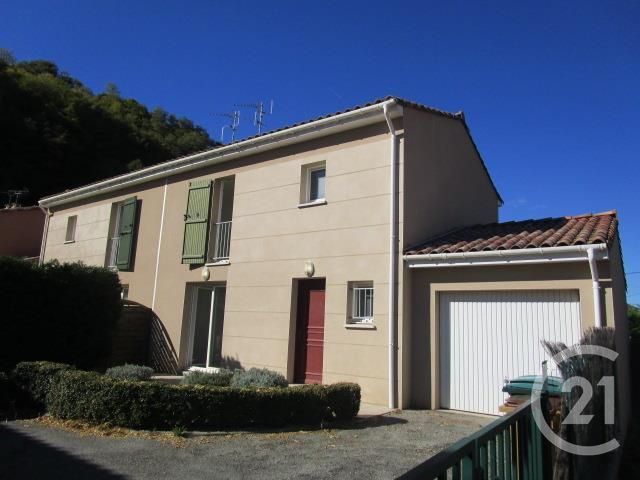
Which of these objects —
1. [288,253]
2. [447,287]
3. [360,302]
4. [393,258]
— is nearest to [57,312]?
[288,253]

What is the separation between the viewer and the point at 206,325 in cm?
1285

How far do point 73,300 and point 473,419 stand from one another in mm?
8408

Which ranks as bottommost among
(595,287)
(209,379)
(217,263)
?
(209,379)

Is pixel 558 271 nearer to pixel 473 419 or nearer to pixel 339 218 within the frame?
pixel 473 419

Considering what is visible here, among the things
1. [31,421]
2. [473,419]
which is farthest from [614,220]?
[31,421]

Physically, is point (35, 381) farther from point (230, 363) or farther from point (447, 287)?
point (447, 287)

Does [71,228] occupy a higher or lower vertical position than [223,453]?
higher

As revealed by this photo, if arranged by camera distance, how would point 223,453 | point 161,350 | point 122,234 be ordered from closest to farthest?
point 223,453, point 161,350, point 122,234

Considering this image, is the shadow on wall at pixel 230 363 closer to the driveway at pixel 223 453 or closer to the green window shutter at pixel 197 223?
the green window shutter at pixel 197 223

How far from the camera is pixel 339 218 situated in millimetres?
9906

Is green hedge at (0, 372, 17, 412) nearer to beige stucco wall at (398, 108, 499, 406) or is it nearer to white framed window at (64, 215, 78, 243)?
beige stucco wall at (398, 108, 499, 406)

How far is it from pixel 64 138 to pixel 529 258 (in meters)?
34.1

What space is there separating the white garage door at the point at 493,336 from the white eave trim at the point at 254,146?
378 centimetres

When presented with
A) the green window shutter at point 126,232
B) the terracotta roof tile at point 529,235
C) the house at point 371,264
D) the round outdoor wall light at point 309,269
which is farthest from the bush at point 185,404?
the green window shutter at point 126,232
